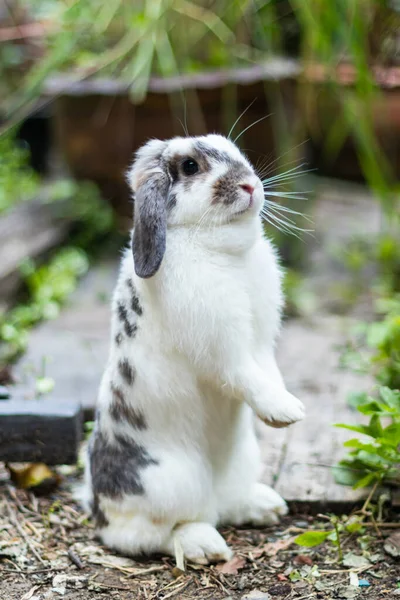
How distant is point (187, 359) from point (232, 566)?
589 millimetres

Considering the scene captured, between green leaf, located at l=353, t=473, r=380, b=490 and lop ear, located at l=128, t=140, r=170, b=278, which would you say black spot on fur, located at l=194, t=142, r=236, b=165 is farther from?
green leaf, located at l=353, t=473, r=380, b=490

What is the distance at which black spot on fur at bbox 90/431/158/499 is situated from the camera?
214 cm

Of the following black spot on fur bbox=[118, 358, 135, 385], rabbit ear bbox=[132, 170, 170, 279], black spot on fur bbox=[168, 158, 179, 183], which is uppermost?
black spot on fur bbox=[168, 158, 179, 183]

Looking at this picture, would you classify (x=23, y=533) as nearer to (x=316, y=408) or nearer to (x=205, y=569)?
(x=205, y=569)

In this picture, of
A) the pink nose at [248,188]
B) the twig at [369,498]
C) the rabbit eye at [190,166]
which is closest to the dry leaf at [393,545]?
the twig at [369,498]

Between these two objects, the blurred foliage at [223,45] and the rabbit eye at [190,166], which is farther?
the blurred foliage at [223,45]

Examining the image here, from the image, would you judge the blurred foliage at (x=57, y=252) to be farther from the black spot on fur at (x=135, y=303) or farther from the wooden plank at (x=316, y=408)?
the black spot on fur at (x=135, y=303)

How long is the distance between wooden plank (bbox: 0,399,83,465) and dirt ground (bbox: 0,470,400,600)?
204 millimetres

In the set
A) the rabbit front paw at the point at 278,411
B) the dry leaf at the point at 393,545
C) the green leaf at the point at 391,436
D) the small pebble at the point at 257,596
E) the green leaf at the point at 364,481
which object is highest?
the rabbit front paw at the point at 278,411

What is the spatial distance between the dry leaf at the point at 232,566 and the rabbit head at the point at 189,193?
83cm

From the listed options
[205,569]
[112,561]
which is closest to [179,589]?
[205,569]

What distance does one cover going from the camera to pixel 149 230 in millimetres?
1947

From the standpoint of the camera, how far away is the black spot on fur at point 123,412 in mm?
2141

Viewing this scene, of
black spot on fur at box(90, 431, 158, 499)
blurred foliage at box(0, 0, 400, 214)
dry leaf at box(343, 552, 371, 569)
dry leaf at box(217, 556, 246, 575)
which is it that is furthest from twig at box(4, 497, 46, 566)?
blurred foliage at box(0, 0, 400, 214)
